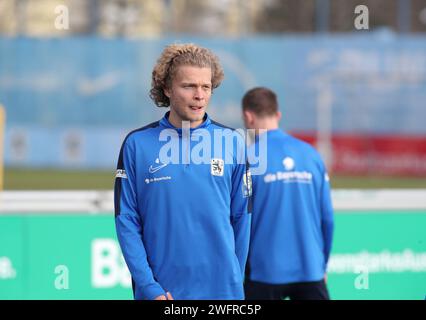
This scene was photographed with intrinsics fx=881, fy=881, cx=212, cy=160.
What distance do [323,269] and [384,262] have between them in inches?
71.1

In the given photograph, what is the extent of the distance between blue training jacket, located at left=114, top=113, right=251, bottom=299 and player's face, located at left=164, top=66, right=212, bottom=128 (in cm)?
9

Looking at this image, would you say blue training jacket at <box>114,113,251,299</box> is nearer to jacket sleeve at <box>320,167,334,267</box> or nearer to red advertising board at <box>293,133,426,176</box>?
jacket sleeve at <box>320,167,334,267</box>

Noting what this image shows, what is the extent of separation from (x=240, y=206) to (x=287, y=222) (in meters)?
1.71

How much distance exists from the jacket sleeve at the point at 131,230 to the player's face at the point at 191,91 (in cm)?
30

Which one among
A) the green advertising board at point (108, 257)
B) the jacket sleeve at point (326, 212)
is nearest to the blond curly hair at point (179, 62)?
the jacket sleeve at point (326, 212)

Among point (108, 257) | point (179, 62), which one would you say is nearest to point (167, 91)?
point (179, 62)

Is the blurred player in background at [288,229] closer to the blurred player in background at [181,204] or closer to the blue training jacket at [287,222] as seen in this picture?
the blue training jacket at [287,222]

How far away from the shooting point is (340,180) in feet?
79.1

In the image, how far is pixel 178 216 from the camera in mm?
3994

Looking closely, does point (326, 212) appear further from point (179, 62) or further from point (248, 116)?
point (179, 62)

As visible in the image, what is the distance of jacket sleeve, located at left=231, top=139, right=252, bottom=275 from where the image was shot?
4125mm

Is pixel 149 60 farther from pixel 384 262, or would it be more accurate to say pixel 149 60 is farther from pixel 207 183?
pixel 207 183

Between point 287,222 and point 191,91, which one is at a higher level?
point 191,91

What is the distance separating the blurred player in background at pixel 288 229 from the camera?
19.0 ft
